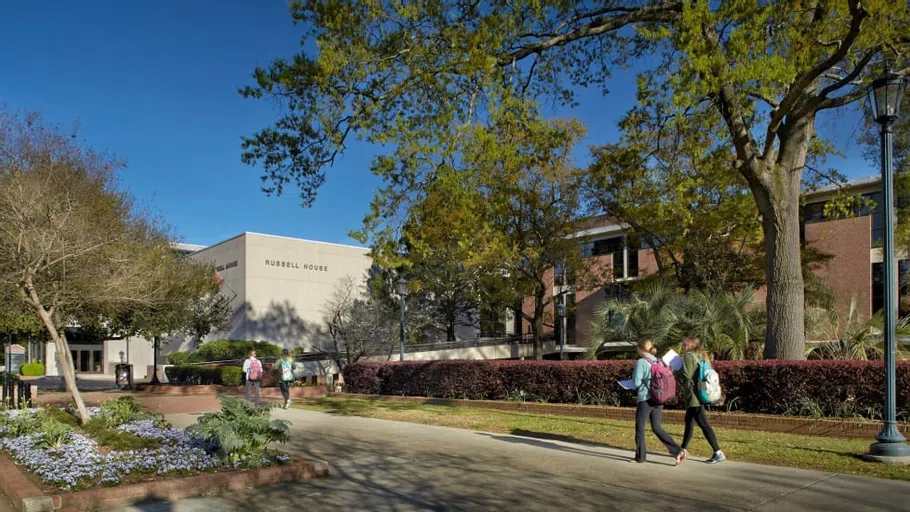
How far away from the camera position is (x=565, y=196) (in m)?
27.0

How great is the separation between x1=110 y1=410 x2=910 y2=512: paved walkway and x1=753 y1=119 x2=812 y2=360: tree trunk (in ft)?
17.9

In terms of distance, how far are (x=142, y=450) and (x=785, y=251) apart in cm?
1165

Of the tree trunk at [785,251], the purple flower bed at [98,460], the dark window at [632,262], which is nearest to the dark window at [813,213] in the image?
the dark window at [632,262]

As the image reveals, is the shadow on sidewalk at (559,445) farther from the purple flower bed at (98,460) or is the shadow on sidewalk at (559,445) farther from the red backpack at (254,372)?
the red backpack at (254,372)

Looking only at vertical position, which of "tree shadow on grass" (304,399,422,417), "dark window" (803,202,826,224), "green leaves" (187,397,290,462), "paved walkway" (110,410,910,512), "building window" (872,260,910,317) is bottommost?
"tree shadow on grass" (304,399,422,417)

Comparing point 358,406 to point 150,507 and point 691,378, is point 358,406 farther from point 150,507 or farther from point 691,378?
point 150,507

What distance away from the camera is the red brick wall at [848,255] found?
32.7 m

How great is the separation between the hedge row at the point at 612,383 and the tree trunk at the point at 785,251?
1066 mm

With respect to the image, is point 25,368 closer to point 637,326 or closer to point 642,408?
point 637,326

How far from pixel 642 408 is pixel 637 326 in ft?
33.7

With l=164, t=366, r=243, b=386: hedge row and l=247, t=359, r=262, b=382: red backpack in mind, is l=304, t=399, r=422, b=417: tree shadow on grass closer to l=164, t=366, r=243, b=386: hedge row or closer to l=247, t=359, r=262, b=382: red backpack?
l=247, t=359, r=262, b=382: red backpack

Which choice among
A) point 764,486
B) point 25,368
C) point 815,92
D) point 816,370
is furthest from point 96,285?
point 25,368

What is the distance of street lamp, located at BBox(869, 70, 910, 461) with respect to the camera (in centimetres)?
855

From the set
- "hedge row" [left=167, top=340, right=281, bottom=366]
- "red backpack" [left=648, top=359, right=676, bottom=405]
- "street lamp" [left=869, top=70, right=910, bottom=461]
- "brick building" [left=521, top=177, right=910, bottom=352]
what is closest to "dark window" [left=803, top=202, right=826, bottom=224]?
"brick building" [left=521, top=177, right=910, bottom=352]
